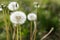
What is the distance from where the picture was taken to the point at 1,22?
153 centimetres

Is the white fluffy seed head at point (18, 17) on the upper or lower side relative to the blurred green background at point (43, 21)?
upper

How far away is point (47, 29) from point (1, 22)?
355mm

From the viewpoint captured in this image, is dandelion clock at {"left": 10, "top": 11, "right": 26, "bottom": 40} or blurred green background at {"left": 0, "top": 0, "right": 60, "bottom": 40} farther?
blurred green background at {"left": 0, "top": 0, "right": 60, "bottom": 40}

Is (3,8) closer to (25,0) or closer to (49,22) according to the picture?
(49,22)

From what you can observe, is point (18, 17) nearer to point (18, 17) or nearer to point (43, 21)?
point (18, 17)

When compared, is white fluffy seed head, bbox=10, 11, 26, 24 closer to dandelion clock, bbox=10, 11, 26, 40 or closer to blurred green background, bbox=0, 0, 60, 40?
dandelion clock, bbox=10, 11, 26, 40

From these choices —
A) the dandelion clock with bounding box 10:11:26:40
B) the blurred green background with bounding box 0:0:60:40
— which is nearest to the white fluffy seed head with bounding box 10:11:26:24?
the dandelion clock with bounding box 10:11:26:40

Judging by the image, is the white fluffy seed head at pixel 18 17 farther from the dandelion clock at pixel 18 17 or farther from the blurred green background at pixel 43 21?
the blurred green background at pixel 43 21

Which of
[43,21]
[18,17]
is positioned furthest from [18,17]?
[43,21]

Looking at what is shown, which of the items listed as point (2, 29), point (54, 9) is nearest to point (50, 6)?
point (54, 9)

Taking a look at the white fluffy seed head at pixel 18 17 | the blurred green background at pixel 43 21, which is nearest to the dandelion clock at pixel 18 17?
the white fluffy seed head at pixel 18 17

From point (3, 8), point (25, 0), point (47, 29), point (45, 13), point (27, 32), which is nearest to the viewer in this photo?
point (3, 8)

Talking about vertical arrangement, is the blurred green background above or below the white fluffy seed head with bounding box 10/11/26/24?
below

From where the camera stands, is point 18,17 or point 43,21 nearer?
point 18,17
